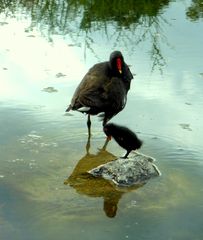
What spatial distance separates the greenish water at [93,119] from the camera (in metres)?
4.82

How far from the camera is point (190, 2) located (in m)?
11.5

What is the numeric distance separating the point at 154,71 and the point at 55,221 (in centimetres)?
397

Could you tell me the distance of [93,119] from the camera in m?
6.96

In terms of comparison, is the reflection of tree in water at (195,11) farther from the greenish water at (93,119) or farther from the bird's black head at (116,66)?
the bird's black head at (116,66)

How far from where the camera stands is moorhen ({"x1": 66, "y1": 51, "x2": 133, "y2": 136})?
6410mm

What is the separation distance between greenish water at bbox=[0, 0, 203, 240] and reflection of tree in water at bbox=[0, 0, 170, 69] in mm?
19

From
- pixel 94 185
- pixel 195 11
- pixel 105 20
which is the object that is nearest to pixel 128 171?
pixel 94 185

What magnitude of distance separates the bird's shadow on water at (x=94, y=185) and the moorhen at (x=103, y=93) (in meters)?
0.62

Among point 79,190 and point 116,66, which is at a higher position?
point 116,66

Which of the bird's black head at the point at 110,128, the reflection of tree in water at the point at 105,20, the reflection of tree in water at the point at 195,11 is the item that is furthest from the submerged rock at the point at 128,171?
the reflection of tree in water at the point at 195,11

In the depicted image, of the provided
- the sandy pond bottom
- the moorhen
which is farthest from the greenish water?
the moorhen

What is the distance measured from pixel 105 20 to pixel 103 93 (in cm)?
413

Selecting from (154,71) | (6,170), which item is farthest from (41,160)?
(154,71)

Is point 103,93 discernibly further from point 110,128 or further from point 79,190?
Answer: point 79,190
